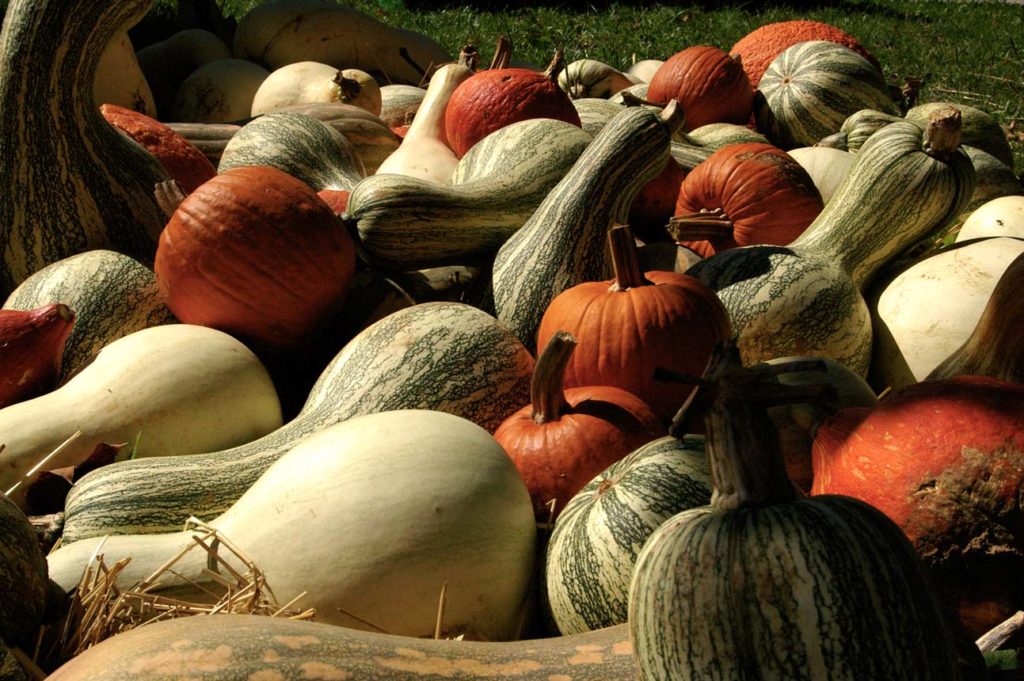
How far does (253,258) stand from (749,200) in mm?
1654

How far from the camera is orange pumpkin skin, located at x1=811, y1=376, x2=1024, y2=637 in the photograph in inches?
67.5

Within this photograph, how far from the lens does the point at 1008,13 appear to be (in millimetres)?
12070

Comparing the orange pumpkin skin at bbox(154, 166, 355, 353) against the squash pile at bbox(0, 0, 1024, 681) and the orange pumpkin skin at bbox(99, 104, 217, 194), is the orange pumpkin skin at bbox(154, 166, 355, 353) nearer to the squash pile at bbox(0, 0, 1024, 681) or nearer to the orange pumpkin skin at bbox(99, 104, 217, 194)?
the squash pile at bbox(0, 0, 1024, 681)

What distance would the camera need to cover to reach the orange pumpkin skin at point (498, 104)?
12.2 feet

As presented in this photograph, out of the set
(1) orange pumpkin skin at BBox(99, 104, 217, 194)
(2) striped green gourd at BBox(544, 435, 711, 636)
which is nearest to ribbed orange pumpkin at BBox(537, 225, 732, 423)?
(2) striped green gourd at BBox(544, 435, 711, 636)

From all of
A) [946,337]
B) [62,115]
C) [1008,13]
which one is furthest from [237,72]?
[1008,13]

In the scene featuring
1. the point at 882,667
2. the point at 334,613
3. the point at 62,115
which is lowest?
the point at 334,613

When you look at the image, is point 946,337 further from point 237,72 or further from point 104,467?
point 237,72

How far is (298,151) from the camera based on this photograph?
3.75m

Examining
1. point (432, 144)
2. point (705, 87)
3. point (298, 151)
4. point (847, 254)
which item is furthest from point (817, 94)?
point (298, 151)

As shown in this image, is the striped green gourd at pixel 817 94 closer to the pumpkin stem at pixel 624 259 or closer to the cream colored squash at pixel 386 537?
the pumpkin stem at pixel 624 259

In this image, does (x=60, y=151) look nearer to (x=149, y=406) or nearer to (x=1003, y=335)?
(x=149, y=406)

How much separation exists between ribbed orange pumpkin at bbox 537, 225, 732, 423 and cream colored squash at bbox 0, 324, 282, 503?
2.74 ft

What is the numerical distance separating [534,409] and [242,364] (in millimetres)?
847
